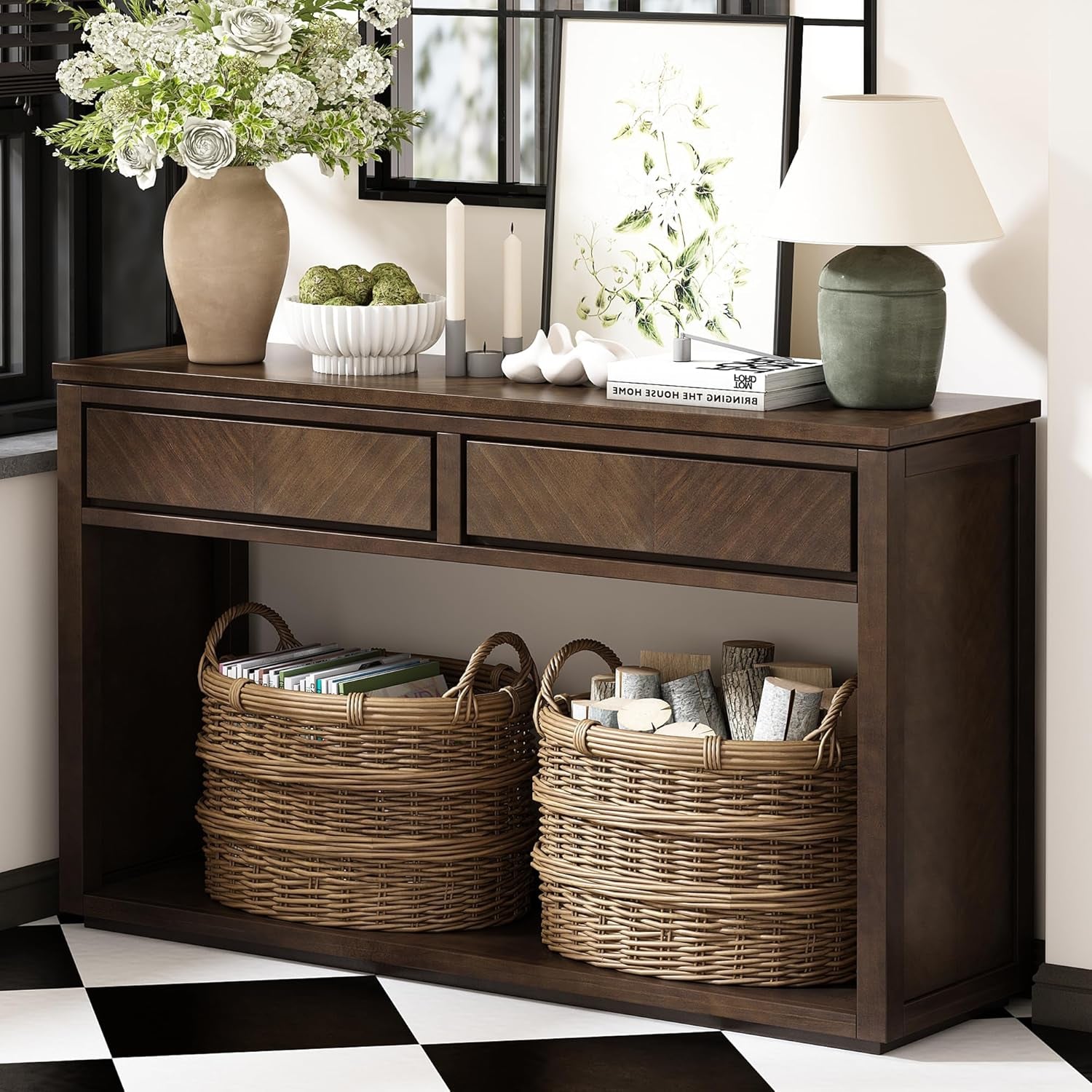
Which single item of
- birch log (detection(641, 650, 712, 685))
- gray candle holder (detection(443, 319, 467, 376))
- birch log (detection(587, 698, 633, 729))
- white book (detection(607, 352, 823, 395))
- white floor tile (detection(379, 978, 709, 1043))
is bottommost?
white floor tile (detection(379, 978, 709, 1043))

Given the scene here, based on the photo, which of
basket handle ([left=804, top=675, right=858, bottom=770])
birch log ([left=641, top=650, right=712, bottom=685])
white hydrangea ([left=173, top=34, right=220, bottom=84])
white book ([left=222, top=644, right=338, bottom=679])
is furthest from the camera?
white book ([left=222, top=644, right=338, bottom=679])

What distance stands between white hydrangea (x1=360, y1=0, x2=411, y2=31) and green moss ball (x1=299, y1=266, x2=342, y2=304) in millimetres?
382

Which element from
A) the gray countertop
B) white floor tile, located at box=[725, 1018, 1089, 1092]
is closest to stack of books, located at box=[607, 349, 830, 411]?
white floor tile, located at box=[725, 1018, 1089, 1092]

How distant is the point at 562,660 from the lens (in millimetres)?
3035

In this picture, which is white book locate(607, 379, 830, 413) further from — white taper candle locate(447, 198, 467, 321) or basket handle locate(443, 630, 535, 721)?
basket handle locate(443, 630, 535, 721)

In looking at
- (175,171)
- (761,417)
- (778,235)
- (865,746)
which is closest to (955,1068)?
(865,746)

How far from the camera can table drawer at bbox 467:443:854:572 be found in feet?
8.69

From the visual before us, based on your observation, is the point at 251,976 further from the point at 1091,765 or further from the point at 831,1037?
the point at 1091,765

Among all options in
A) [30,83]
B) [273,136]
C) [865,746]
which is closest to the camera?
[865,746]

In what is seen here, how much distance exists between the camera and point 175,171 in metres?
3.68

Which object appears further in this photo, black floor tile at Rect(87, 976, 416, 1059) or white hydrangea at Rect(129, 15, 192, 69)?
white hydrangea at Rect(129, 15, 192, 69)

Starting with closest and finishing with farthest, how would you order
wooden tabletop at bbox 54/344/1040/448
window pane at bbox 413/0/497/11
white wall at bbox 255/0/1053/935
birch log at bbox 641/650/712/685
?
1. wooden tabletop at bbox 54/344/1040/448
2. white wall at bbox 255/0/1053/935
3. birch log at bbox 641/650/712/685
4. window pane at bbox 413/0/497/11

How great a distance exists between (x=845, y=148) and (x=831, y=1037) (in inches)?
46.6

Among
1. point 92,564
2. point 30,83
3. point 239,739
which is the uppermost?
point 30,83
